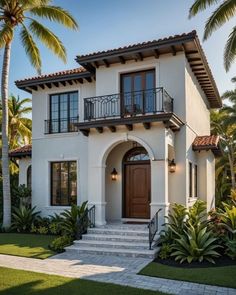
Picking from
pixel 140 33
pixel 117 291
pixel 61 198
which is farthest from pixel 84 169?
pixel 117 291

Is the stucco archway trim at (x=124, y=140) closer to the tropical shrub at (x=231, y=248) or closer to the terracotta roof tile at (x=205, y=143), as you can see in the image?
the terracotta roof tile at (x=205, y=143)

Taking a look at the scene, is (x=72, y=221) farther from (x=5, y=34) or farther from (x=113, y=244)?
(x=5, y=34)

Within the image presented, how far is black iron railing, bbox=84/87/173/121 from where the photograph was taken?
42.8 ft

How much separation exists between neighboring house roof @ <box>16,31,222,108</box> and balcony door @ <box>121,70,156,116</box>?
2.48 ft

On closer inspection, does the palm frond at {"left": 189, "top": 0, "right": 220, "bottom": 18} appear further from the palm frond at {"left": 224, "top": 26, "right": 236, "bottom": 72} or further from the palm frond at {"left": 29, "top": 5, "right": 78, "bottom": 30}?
the palm frond at {"left": 29, "top": 5, "right": 78, "bottom": 30}

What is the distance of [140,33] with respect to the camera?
1340 cm

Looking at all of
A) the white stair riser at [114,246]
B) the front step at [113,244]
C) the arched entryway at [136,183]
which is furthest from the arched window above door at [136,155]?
the white stair riser at [114,246]

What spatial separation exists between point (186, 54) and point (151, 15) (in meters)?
2.42

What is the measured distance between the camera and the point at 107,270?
898 cm

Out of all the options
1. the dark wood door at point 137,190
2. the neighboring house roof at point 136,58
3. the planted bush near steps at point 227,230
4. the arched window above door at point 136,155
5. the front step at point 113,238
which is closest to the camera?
the planted bush near steps at point 227,230

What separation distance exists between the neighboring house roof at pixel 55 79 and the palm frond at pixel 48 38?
1.13 m

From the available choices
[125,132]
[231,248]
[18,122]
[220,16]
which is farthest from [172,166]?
[18,122]

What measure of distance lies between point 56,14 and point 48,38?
4.20 feet

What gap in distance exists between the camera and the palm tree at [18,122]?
1143 inches
